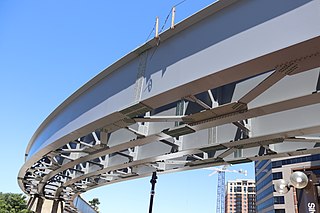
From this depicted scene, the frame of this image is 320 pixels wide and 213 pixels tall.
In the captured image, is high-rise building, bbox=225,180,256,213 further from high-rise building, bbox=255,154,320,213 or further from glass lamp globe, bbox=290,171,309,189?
glass lamp globe, bbox=290,171,309,189

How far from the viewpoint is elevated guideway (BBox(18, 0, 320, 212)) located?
5.02 meters

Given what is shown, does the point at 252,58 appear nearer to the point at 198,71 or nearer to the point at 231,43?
the point at 231,43

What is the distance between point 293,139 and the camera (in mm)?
8312

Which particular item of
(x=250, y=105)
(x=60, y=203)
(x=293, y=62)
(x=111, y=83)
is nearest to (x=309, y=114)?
(x=250, y=105)

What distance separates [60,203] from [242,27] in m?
22.6

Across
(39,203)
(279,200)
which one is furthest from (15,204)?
(279,200)

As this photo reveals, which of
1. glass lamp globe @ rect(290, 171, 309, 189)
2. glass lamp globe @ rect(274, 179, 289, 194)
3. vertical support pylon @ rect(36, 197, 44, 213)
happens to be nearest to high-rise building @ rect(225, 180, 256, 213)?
vertical support pylon @ rect(36, 197, 44, 213)

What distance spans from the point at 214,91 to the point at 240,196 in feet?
555

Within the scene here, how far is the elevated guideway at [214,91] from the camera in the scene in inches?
198

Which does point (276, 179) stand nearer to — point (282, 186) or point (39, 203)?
point (39, 203)

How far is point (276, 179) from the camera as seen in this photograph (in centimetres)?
7056

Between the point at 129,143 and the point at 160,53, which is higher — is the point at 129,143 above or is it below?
below

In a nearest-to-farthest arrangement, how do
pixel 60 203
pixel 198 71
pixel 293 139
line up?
pixel 198 71, pixel 293 139, pixel 60 203

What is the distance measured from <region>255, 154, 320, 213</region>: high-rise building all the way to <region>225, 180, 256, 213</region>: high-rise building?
247 feet
